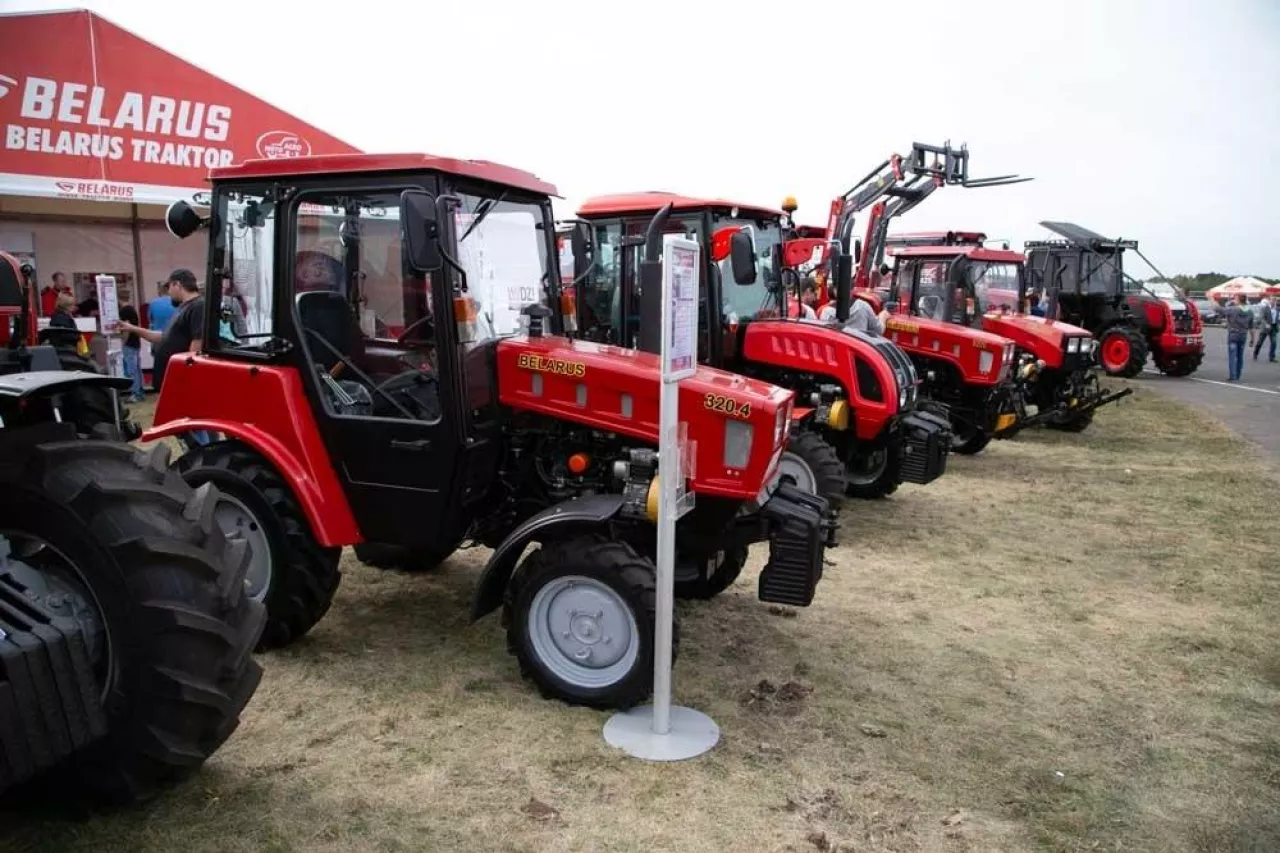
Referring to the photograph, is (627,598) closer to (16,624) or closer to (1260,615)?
(16,624)

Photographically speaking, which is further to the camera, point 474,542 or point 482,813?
point 474,542

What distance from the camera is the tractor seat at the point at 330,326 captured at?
4.17 metres

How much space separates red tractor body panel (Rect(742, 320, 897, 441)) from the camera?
22.9 feet

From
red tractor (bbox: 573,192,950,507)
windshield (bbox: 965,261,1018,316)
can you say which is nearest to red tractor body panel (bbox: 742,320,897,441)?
red tractor (bbox: 573,192,950,507)

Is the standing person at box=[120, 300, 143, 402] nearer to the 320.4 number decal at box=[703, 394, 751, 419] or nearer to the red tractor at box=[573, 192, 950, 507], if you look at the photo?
the red tractor at box=[573, 192, 950, 507]

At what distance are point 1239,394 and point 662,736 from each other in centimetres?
1638

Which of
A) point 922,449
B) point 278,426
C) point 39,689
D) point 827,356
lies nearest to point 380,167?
point 278,426

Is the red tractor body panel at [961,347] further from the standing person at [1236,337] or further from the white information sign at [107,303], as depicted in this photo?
the standing person at [1236,337]

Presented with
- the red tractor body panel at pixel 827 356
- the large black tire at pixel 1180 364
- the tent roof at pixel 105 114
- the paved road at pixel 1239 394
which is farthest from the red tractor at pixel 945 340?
the large black tire at pixel 1180 364

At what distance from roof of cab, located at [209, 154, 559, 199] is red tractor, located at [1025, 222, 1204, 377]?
13.2 metres

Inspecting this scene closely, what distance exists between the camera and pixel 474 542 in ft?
14.7

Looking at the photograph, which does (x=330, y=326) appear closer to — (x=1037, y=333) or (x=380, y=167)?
(x=380, y=167)

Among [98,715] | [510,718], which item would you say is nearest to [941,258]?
[510,718]

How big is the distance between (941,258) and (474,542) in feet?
24.1
